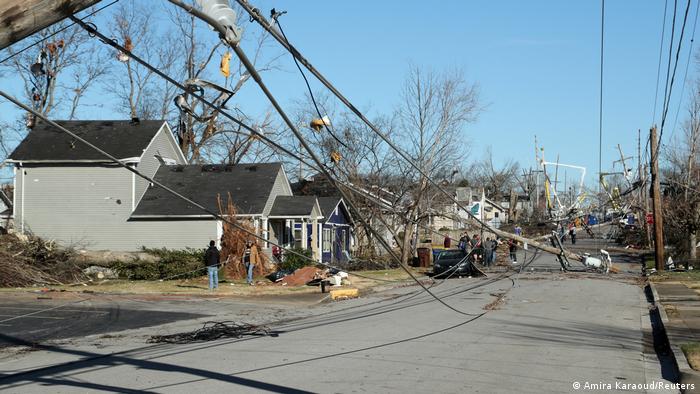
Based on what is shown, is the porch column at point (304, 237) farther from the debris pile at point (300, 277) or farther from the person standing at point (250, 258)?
the debris pile at point (300, 277)

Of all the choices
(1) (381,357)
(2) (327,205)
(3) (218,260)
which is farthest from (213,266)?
(2) (327,205)

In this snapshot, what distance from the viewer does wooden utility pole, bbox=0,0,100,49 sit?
174 inches

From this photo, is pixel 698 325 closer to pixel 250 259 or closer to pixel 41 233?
pixel 250 259

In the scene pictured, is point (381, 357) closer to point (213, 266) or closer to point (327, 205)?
point (213, 266)

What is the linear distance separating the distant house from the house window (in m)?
4.76

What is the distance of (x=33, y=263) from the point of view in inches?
1106

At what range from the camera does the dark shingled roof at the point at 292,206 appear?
37.0m

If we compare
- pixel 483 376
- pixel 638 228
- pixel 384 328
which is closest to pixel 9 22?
pixel 483 376

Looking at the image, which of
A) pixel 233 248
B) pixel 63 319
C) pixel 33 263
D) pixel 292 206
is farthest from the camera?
Result: pixel 292 206

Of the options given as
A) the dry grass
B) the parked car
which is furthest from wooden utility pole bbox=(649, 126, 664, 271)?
the dry grass

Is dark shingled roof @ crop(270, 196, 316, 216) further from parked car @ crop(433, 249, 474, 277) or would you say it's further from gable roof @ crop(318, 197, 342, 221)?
parked car @ crop(433, 249, 474, 277)

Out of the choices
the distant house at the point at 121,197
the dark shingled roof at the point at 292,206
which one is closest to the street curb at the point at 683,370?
the distant house at the point at 121,197

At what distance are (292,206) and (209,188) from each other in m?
4.16

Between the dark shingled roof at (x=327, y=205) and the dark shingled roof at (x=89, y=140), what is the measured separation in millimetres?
10328
